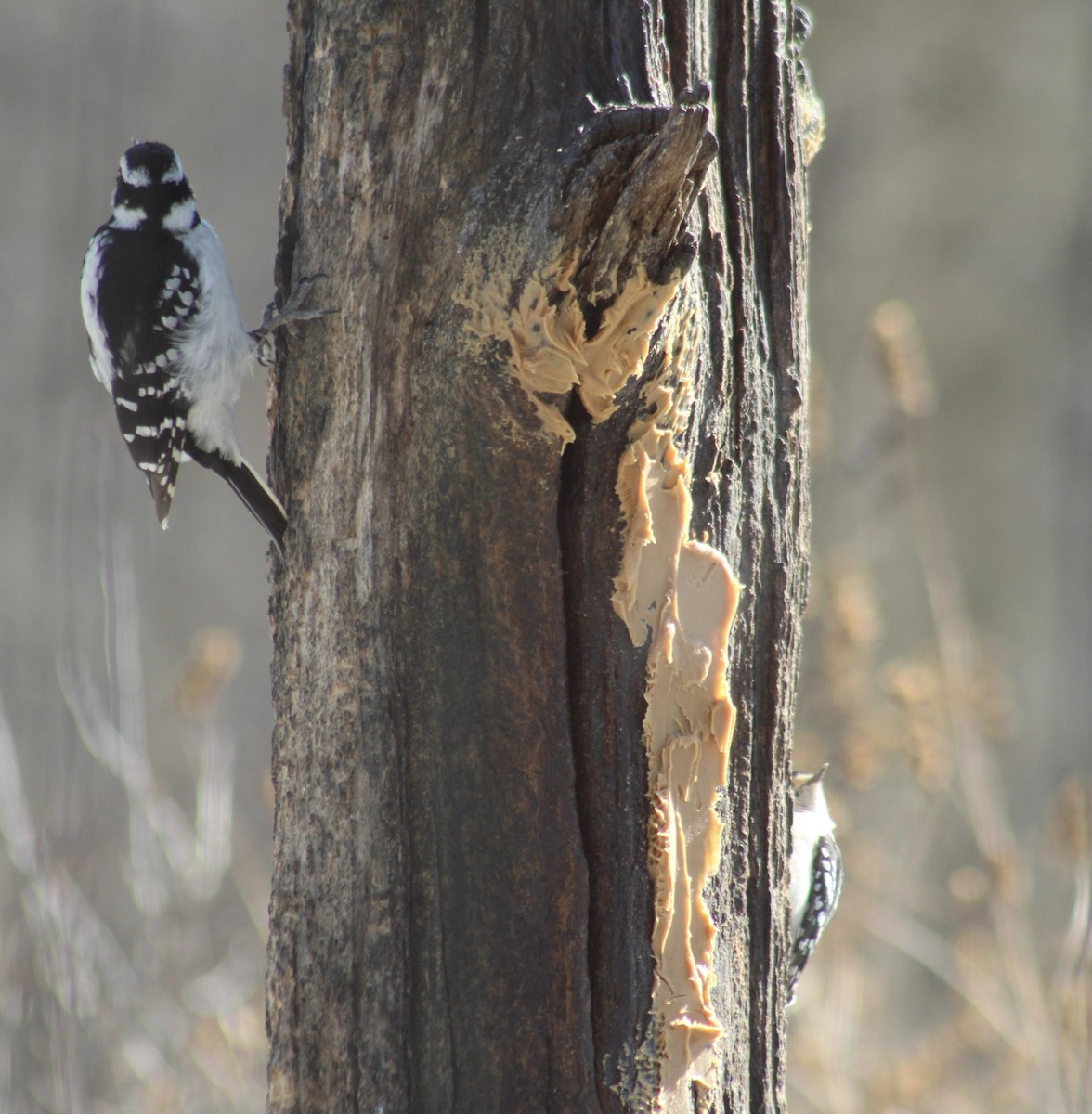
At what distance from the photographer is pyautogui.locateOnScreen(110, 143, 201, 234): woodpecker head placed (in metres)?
3.18

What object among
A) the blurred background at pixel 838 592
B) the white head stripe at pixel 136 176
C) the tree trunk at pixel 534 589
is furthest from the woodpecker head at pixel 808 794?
the white head stripe at pixel 136 176

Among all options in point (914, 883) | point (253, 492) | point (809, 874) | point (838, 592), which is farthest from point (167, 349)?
point (914, 883)

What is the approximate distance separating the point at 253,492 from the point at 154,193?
1.15m

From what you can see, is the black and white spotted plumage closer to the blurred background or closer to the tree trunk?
the blurred background

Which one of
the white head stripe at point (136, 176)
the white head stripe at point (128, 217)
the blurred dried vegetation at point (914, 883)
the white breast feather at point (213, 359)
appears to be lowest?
the blurred dried vegetation at point (914, 883)

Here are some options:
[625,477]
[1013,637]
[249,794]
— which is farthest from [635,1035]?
[1013,637]

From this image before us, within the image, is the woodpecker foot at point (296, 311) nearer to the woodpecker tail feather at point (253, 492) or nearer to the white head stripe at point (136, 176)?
the woodpecker tail feather at point (253, 492)

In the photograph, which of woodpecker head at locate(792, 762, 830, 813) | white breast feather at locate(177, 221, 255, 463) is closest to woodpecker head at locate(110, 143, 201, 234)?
white breast feather at locate(177, 221, 255, 463)

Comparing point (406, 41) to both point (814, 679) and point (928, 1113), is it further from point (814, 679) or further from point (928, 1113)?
point (928, 1113)

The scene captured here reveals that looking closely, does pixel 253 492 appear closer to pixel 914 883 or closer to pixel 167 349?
pixel 167 349

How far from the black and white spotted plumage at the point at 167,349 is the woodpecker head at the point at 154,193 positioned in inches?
2.5

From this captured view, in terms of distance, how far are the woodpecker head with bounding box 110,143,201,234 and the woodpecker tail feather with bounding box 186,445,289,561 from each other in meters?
0.64

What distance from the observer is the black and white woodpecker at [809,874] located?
294 centimetres

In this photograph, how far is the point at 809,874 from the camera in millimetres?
2953
